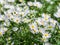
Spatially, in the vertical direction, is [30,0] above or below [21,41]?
above

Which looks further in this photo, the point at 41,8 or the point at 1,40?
the point at 41,8

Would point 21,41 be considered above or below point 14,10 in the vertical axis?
below

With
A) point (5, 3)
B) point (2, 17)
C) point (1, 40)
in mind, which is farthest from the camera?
point (5, 3)

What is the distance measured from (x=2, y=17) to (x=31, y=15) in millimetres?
447

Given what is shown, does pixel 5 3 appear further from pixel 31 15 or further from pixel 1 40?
pixel 1 40

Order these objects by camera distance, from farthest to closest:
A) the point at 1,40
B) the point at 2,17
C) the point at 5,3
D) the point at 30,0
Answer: the point at 30,0
the point at 5,3
the point at 2,17
the point at 1,40

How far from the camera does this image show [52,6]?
436 cm

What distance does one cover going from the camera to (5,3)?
4.16 meters

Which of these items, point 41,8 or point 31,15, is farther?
point 41,8

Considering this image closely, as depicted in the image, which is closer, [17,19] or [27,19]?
[17,19]

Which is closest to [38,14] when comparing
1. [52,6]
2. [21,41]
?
[52,6]

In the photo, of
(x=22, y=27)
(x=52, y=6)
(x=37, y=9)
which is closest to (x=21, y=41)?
(x=22, y=27)

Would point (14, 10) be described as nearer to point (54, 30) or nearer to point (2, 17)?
point (2, 17)

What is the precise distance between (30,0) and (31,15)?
0.61 metres
